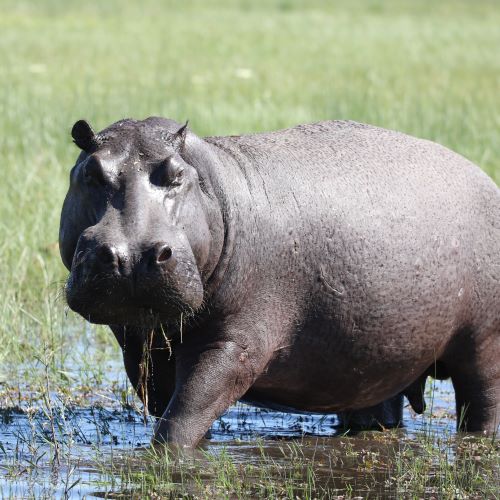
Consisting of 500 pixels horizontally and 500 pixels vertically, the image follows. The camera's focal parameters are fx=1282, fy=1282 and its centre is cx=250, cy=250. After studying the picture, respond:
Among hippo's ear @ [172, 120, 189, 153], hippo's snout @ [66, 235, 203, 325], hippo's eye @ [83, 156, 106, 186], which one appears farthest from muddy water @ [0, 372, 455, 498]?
hippo's ear @ [172, 120, 189, 153]

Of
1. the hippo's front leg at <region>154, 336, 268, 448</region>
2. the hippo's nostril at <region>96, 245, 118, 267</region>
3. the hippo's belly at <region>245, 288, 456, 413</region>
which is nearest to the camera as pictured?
the hippo's nostril at <region>96, 245, 118, 267</region>

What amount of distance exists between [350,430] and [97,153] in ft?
6.68

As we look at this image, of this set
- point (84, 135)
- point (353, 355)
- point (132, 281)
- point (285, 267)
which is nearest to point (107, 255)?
point (132, 281)

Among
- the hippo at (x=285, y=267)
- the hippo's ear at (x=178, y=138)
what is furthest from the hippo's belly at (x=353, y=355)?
the hippo's ear at (x=178, y=138)

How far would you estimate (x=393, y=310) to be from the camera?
5.46 m

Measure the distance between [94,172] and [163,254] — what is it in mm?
482

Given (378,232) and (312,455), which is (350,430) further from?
(378,232)

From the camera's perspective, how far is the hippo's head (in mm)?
4488

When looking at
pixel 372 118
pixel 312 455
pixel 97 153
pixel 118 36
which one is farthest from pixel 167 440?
pixel 118 36

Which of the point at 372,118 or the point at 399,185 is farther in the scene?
the point at 372,118


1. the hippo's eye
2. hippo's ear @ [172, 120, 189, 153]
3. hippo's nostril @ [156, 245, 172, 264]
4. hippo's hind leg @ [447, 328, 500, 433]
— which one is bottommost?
hippo's hind leg @ [447, 328, 500, 433]

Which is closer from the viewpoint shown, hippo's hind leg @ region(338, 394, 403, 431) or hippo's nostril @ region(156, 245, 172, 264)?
hippo's nostril @ region(156, 245, 172, 264)

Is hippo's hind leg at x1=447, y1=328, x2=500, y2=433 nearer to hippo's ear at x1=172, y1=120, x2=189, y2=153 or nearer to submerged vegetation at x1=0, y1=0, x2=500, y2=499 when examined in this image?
submerged vegetation at x1=0, y1=0, x2=500, y2=499

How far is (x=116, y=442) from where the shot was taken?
214 inches
